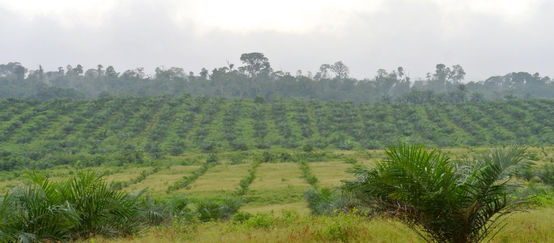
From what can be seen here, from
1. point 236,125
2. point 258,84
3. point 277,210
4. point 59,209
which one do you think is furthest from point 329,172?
point 258,84

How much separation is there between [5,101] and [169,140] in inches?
1040

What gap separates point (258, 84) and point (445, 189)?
84.9m

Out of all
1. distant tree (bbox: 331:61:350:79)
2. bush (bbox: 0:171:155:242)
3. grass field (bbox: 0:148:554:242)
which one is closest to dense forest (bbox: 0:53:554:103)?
distant tree (bbox: 331:61:350:79)

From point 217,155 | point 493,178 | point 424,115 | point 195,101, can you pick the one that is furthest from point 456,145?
point 493,178

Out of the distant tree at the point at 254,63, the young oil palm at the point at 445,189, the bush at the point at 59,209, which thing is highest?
the distant tree at the point at 254,63

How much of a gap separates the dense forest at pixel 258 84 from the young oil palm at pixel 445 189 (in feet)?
251

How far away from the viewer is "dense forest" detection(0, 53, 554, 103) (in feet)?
282

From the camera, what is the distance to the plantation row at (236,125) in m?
44.4

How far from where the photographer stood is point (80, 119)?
53594mm

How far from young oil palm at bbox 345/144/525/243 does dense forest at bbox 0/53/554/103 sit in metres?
76.5

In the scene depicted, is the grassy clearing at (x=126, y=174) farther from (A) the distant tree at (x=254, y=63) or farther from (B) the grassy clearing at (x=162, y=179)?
(A) the distant tree at (x=254, y=63)

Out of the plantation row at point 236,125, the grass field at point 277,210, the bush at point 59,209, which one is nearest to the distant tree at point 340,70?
the plantation row at point 236,125

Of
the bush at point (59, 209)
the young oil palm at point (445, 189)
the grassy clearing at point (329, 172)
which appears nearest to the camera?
the young oil palm at point (445, 189)

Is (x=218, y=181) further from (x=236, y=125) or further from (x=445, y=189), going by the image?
(x=236, y=125)
